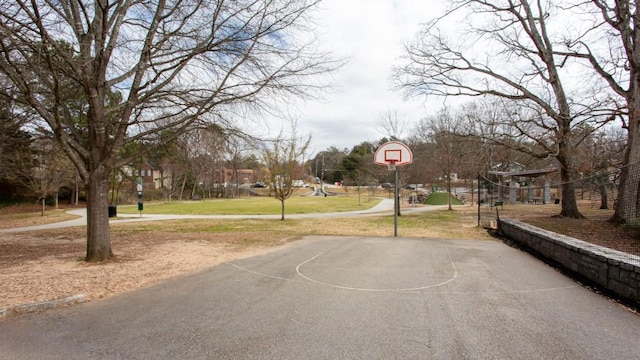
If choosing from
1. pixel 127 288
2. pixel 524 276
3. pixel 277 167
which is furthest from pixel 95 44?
pixel 277 167

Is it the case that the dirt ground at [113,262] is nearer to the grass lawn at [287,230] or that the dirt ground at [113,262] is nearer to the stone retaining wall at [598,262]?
the grass lawn at [287,230]

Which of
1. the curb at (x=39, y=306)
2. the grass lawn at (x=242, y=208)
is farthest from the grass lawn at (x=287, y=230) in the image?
the grass lawn at (x=242, y=208)

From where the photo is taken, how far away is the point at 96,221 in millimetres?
7691

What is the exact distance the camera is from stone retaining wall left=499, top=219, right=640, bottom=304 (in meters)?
4.85

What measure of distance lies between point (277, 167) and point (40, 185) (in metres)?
19.2

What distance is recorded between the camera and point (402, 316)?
4.25m

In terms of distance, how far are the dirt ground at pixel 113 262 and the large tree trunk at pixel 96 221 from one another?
0.90 feet

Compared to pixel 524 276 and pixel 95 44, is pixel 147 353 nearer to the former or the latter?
pixel 524 276

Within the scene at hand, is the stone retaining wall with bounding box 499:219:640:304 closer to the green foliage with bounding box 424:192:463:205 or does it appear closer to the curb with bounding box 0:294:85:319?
the curb with bounding box 0:294:85:319

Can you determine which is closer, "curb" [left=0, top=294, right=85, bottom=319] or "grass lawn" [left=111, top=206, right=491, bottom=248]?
"curb" [left=0, top=294, right=85, bottom=319]

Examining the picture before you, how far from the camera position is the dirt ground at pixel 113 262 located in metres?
5.44

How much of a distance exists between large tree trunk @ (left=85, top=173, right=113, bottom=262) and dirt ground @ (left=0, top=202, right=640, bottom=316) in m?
0.27

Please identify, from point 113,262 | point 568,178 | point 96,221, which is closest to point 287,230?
point 113,262

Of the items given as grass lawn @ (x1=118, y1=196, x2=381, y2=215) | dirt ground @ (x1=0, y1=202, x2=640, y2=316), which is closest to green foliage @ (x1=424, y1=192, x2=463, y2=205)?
grass lawn @ (x1=118, y1=196, x2=381, y2=215)
